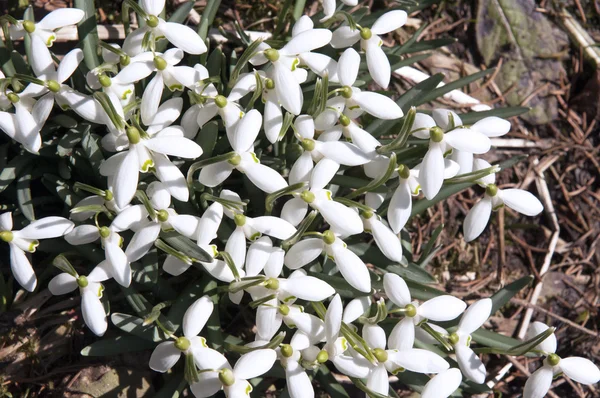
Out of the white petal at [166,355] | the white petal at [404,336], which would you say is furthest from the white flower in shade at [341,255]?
the white petal at [166,355]

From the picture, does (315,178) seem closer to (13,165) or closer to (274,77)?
(274,77)

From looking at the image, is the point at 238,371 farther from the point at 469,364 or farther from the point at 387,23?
the point at 387,23

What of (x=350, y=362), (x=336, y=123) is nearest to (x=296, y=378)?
(x=350, y=362)

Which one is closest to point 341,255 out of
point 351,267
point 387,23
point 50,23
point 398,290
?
point 351,267

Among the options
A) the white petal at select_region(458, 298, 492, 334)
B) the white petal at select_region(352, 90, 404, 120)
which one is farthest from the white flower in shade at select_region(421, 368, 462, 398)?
the white petal at select_region(352, 90, 404, 120)

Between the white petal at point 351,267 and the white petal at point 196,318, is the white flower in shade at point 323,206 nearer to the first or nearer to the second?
the white petal at point 351,267

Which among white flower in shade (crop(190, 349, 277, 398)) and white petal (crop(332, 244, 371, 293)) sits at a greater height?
white petal (crop(332, 244, 371, 293))

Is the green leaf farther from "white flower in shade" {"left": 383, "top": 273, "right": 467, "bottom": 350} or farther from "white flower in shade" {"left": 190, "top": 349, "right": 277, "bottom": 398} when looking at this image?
"white flower in shade" {"left": 383, "top": 273, "right": 467, "bottom": 350}
